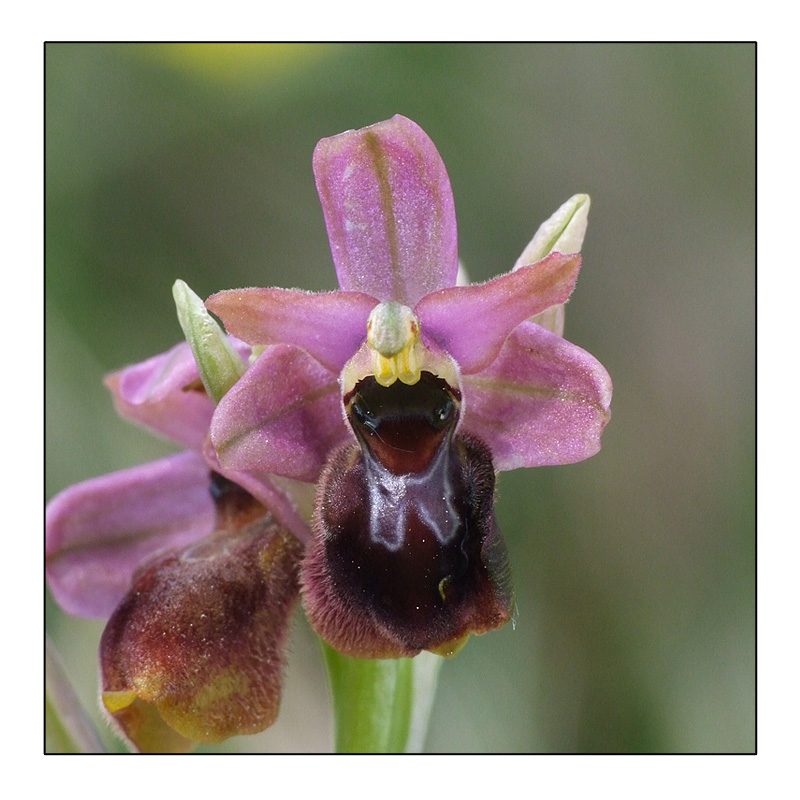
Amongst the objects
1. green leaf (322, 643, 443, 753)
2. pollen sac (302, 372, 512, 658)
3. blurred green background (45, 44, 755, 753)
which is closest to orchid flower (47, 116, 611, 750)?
pollen sac (302, 372, 512, 658)

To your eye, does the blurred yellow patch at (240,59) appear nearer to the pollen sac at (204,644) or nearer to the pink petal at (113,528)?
the pink petal at (113,528)

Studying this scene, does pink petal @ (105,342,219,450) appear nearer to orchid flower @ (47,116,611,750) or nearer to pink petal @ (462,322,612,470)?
orchid flower @ (47,116,611,750)

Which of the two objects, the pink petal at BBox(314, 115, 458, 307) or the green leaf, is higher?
the pink petal at BBox(314, 115, 458, 307)

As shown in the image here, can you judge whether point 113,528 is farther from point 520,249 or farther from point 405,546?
point 520,249

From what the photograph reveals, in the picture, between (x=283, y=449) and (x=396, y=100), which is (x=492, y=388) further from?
(x=396, y=100)

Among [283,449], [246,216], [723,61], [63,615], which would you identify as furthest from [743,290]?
[283,449]
